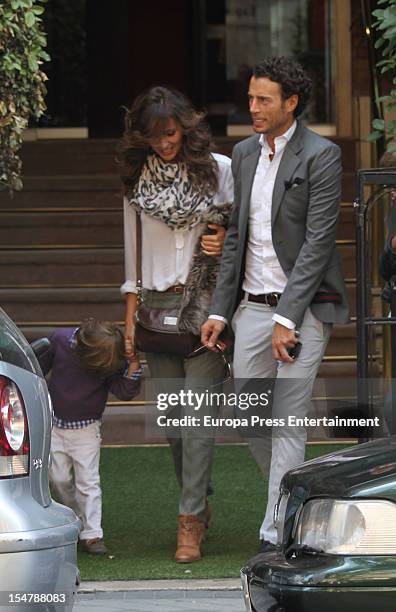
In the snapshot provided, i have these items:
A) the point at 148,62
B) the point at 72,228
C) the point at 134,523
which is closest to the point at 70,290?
the point at 72,228

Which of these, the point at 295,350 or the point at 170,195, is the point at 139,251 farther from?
the point at 295,350

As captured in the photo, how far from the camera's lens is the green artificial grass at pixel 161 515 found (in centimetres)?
656

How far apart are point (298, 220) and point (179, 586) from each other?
1693 millimetres

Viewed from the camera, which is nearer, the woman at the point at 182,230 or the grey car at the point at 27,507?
the grey car at the point at 27,507

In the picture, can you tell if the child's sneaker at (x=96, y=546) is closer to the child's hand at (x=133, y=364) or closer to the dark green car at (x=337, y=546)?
the child's hand at (x=133, y=364)

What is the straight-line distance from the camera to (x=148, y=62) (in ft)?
59.7

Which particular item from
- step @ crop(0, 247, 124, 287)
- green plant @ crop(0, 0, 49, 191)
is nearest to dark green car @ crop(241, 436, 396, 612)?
green plant @ crop(0, 0, 49, 191)

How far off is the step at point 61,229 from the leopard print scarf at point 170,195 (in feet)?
17.4

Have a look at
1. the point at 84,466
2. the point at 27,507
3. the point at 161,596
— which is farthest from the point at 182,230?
the point at 27,507

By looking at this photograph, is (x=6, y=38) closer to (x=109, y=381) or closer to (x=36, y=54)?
(x=36, y=54)

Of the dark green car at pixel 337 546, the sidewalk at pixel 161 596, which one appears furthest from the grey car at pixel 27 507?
the sidewalk at pixel 161 596

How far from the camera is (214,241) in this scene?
665 centimetres

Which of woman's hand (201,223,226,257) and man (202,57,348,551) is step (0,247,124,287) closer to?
woman's hand (201,223,226,257)

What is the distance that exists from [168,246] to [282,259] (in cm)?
67
